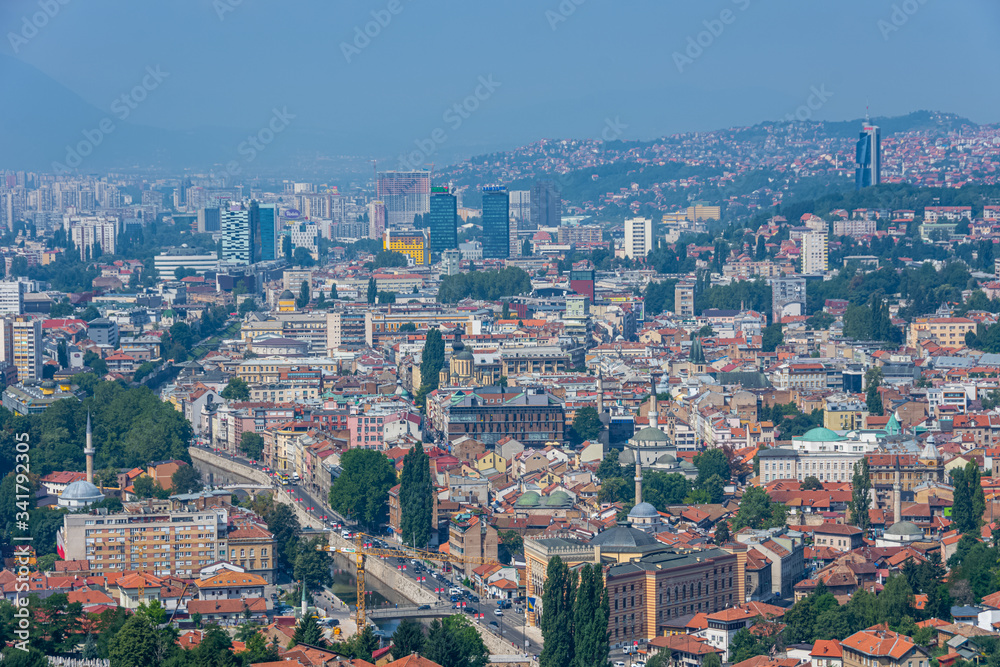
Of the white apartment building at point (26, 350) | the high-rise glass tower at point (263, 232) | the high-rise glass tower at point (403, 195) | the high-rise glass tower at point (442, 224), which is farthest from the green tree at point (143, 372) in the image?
the high-rise glass tower at point (403, 195)

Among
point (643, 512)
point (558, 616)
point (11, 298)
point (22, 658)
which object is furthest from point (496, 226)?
point (22, 658)

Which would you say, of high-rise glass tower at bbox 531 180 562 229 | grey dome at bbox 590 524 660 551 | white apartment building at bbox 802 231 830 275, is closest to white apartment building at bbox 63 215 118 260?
high-rise glass tower at bbox 531 180 562 229

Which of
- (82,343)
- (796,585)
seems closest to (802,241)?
(82,343)

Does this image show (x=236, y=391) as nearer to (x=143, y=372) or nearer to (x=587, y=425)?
(x=143, y=372)

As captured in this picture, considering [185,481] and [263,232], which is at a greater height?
[263,232]

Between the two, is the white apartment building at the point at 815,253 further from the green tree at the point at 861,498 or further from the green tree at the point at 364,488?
the green tree at the point at 861,498

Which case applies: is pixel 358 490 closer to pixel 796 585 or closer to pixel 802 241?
pixel 796 585

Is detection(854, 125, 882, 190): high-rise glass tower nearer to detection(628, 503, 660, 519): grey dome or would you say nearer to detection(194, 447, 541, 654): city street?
detection(194, 447, 541, 654): city street
